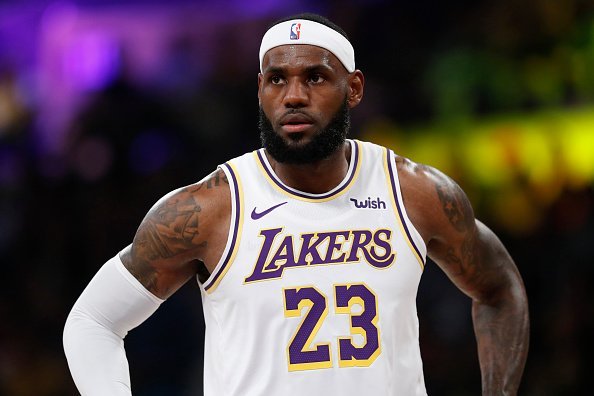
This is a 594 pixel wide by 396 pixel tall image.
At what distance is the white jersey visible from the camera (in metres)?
3.91

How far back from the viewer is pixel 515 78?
8.62 m

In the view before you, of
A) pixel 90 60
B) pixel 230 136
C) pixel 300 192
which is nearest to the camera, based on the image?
pixel 300 192

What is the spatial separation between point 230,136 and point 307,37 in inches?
205

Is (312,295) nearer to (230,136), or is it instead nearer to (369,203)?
(369,203)

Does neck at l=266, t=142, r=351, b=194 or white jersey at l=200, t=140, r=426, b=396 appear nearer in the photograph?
white jersey at l=200, t=140, r=426, b=396

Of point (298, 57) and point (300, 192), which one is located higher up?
point (298, 57)

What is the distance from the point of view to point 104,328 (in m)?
4.08

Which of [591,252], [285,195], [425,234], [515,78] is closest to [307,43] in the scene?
[285,195]

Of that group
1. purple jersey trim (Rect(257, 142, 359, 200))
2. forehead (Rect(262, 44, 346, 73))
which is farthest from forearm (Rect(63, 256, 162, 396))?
forehead (Rect(262, 44, 346, 73))

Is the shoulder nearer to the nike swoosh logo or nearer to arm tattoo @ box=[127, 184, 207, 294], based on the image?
the nike swoosh logo

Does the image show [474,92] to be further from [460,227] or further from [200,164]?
[460,227]

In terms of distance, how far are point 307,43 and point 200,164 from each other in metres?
5.10

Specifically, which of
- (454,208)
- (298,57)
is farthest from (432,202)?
(298,57)

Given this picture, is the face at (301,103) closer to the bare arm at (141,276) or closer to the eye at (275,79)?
the eye at (275,79)
